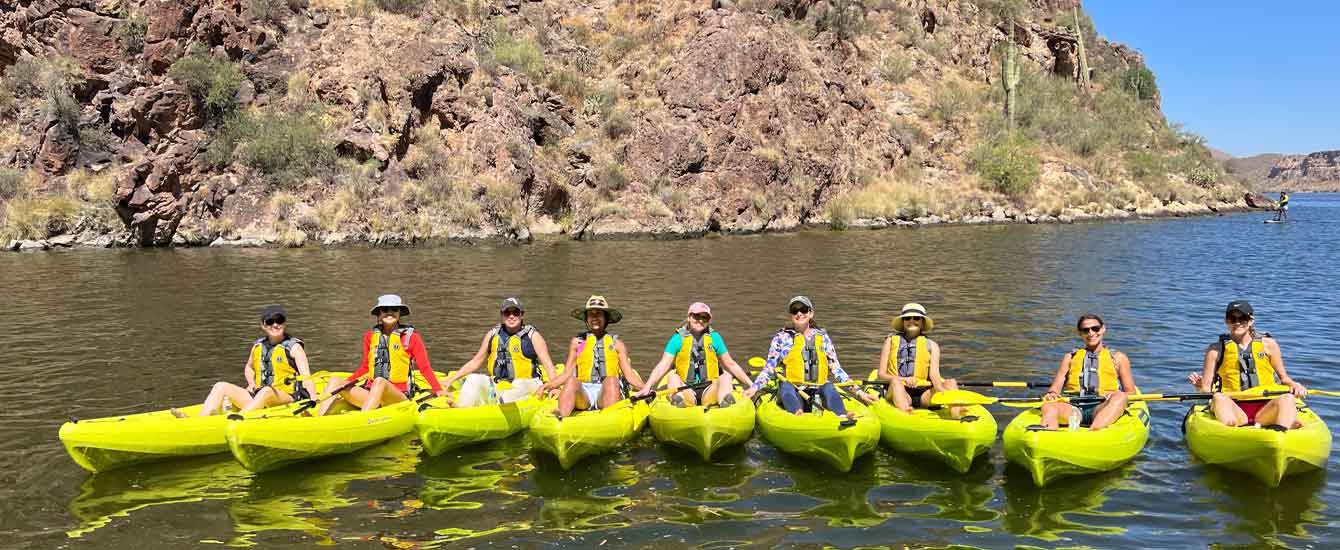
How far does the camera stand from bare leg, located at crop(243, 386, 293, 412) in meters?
8.16

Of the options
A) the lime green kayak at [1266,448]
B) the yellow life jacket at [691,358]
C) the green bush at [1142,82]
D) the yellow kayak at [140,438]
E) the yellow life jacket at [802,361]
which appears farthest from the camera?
the green bush at [1142,82]

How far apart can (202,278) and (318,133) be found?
607 inches

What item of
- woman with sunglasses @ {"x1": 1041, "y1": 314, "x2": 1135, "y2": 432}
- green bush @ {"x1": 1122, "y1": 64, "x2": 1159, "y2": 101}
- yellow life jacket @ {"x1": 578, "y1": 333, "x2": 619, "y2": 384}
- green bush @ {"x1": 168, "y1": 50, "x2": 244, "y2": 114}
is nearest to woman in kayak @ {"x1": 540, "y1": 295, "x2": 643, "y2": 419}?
yellow life jacket @ {"x1": 578, "y1": 333, "x2": 619, "y2": 384}

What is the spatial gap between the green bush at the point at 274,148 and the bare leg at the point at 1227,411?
33162 mm

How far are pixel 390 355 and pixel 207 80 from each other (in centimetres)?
3241

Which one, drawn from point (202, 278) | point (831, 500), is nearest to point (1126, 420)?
point (831, 500)

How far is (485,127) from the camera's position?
37.8m

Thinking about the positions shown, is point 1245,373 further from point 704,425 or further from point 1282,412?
point 704,425

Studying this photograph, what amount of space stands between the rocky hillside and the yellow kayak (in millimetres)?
26205

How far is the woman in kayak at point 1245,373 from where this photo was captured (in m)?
7.61

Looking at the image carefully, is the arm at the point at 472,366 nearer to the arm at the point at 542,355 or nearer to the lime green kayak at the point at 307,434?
the arm at the point at 542,355

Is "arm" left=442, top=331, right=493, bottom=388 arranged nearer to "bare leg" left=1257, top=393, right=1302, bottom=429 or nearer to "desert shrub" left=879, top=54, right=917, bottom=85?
"bare leg" left=1257, top=393, right=1302, bottom=429

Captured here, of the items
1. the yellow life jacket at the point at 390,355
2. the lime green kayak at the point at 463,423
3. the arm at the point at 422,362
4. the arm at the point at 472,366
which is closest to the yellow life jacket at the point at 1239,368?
the lime green kayak at the point at 463,423

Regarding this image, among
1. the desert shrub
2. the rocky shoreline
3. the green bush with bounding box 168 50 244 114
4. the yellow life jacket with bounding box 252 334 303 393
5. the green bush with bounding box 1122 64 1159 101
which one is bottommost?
the yellow life jacket with bounding box 252 334 303 393
